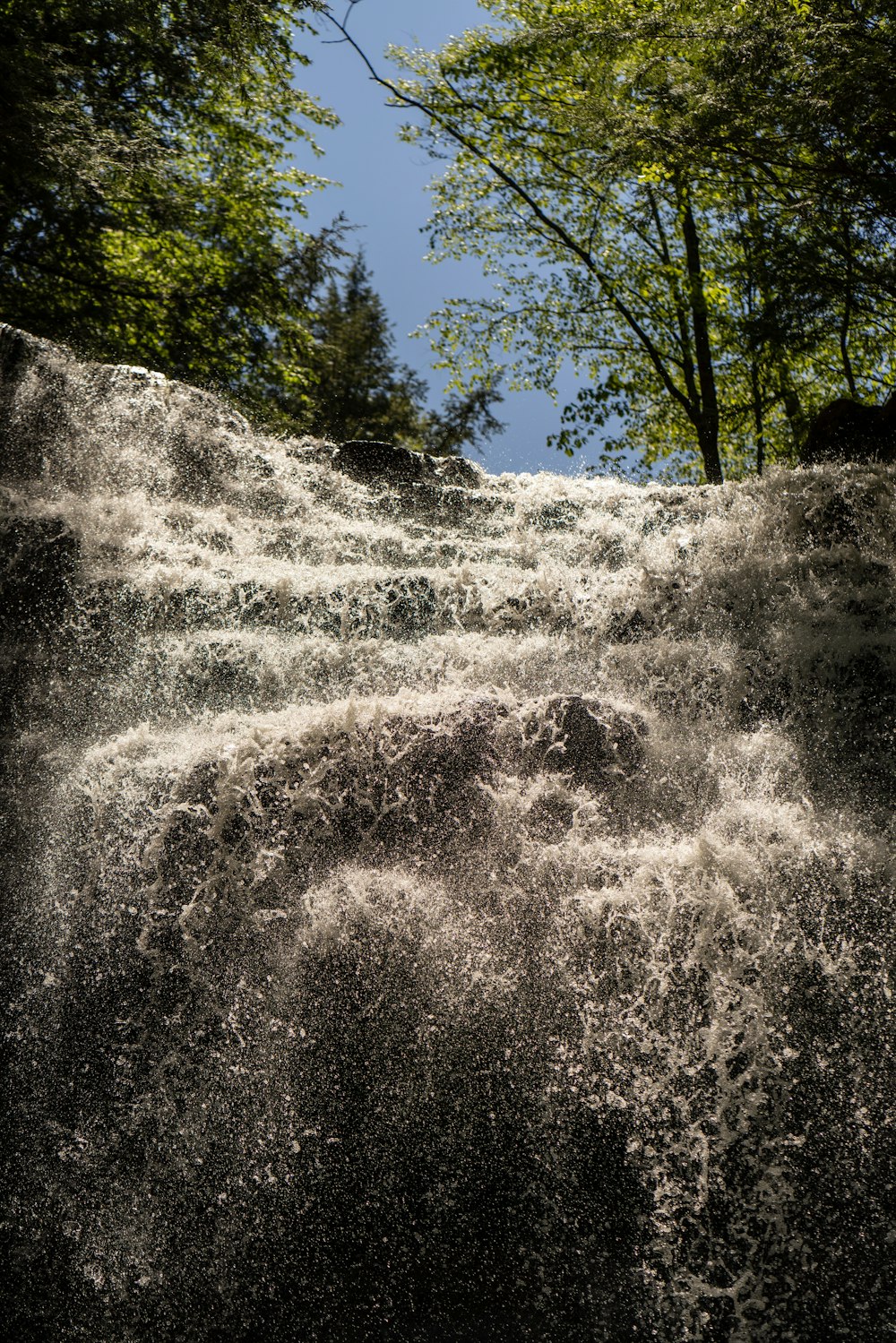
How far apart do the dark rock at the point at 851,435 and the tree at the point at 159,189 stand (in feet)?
21.0

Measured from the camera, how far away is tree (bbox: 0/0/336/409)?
9.39 meters

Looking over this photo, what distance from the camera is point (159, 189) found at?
35.8 feet

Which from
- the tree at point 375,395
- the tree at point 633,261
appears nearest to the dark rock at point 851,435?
the tree at point 633,261

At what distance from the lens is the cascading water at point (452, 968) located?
281 centimetres

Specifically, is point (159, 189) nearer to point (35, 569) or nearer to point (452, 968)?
point (35, 569)

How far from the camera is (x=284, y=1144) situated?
10.1 ft

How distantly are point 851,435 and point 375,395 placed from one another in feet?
40.4

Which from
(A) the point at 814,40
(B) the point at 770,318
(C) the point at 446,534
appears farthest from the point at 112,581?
(B) the point at 770,318

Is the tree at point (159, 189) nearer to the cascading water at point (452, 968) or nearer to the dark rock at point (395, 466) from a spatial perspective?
the dark rock at point (395, 466)

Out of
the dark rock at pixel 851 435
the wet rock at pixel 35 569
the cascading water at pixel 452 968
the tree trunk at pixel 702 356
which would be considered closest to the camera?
the cascading water at pixel 452 968

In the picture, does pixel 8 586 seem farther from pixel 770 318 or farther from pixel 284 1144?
pixel 770 318

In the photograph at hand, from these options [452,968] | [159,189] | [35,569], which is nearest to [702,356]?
[159,189]

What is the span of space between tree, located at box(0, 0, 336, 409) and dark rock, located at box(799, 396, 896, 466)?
252 inches

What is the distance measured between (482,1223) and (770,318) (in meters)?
8.90
